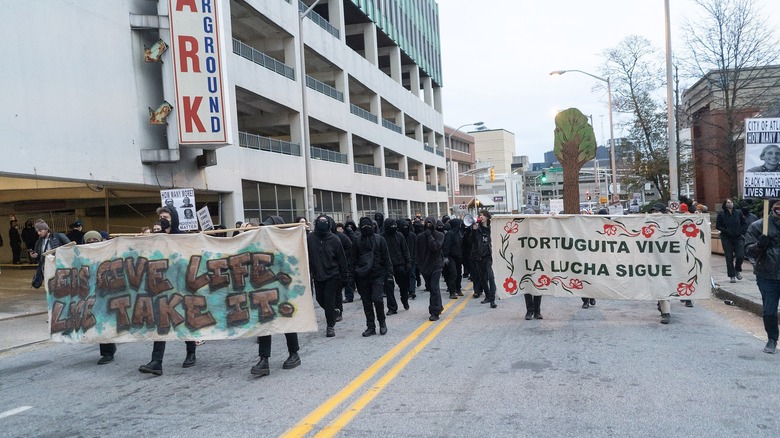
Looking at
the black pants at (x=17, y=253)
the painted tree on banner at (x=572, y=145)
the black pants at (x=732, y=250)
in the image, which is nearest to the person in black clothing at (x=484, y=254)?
the black pants at (x=732, y=250)

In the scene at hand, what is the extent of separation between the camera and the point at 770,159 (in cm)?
820

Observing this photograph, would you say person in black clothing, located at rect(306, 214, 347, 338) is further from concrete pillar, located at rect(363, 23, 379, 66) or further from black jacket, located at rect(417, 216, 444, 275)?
concrete pillar, located at rect(363, 23, 379, 66)

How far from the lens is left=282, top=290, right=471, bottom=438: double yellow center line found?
4738 millimetres

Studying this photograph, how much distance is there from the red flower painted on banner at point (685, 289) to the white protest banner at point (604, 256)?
0.5 inches

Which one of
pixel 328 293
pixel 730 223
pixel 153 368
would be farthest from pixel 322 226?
pixel 730 223

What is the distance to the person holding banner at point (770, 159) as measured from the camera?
8148 mm

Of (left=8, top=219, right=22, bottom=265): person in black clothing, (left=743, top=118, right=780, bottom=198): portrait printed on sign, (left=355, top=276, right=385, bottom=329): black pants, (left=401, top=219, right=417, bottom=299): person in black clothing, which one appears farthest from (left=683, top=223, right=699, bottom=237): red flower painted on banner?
(left=8, top=219, right=22, bottom=265): person in black clothing

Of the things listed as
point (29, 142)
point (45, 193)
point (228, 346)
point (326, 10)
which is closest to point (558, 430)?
point (228, 346)

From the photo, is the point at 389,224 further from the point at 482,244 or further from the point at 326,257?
the point at 326,257

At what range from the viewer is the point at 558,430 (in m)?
4.52

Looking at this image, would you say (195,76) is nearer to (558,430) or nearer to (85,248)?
(85,248)

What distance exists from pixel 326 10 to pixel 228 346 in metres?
28.0

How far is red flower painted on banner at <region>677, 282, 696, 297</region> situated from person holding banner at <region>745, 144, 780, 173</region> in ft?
6.32

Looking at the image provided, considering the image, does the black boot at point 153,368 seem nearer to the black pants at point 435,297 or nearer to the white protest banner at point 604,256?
the black pants at point 435,297
